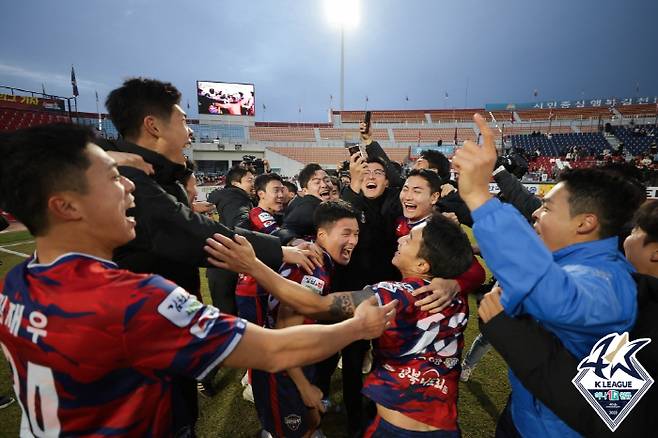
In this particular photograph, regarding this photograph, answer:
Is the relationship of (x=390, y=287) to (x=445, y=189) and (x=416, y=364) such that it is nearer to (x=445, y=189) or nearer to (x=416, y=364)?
(x=416, y=364)

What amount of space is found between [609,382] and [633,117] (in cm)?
6011

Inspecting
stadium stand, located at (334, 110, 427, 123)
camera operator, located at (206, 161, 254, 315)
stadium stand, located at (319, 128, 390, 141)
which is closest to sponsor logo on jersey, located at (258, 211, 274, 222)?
camera operator, located at (206, 161, 254, 315)

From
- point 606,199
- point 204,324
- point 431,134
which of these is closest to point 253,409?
point 204,324

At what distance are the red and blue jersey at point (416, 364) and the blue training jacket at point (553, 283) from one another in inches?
23.9

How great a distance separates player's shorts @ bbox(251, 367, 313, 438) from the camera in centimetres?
234

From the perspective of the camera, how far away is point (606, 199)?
1.41 meters

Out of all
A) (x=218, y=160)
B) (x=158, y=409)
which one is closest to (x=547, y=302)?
(x=158, y=409)

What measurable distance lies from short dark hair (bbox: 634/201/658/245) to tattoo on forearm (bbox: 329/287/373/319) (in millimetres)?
1665

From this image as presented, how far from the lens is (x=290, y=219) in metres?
3.29

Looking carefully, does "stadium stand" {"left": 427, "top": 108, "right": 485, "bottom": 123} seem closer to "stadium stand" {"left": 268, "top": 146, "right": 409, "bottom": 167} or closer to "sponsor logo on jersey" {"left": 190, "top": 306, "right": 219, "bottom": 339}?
"stadium stand" {"left": 268, "top": 146, "right": 409, "bottom": 167}

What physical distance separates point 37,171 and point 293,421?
2.20 metres

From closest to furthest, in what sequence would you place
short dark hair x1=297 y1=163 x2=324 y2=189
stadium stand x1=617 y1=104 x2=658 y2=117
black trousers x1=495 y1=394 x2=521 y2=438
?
1. black trousers x1=495 y1=394 x2=521 y2=438
2. short dark hair x1=297 y1=163 x2=324 y2=189
3. stadium stand x1=617 y1=104 x2=658 y2=117

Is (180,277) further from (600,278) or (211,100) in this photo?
(211,100)

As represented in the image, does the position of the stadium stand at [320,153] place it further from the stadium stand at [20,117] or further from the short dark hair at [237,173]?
the short dark hair at [237,173]
